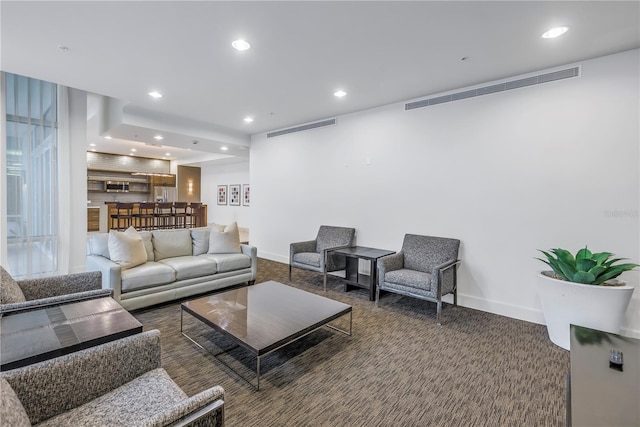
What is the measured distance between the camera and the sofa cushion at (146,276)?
129 inches

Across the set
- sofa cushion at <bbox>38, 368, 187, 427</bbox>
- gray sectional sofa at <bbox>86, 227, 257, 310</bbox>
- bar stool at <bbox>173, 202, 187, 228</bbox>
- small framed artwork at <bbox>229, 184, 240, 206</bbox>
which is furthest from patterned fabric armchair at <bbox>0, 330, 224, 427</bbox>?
small framed artwork at <bbox>229, 184, 240, 206</bbox>

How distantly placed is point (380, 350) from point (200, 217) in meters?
8.76

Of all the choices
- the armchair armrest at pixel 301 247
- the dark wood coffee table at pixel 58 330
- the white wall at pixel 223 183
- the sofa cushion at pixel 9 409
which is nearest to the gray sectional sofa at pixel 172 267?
the armchair armrest at pixel 301 247

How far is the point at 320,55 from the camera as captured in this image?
9.87 ft

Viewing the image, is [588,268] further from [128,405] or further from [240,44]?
[240,44]

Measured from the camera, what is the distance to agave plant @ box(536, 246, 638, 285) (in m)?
2.60

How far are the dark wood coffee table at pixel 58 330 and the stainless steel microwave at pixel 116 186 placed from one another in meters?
11.1

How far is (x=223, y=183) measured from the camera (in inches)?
452

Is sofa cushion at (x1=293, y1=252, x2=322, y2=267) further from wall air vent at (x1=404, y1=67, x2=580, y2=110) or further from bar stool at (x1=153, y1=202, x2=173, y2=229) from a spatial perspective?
bar stool at (x1=153, y1=202, x2=173, y2=229)

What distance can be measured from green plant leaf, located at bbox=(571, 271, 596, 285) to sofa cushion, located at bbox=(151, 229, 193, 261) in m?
4.67

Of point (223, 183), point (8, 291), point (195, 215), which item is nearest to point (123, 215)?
point (195, 215)

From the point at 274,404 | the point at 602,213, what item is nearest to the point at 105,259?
the point at 274,404

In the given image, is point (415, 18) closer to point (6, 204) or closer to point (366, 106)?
point (366, 106)

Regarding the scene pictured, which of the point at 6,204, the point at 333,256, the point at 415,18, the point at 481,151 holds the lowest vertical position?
the point at 333,256
